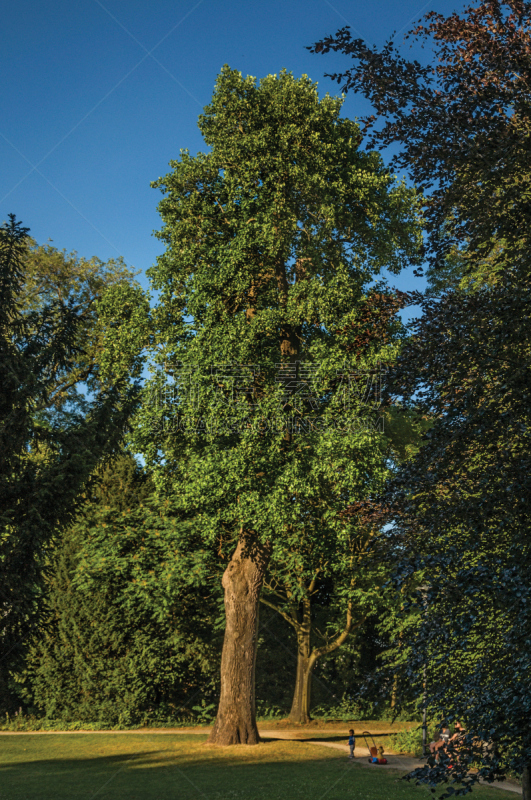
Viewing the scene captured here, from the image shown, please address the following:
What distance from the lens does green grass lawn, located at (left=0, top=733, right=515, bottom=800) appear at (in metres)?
11.2

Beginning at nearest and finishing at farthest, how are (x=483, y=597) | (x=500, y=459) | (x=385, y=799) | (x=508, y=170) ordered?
(x=483, y=597), (x=500, y=459), (x=508, y=170), (x=385, y=799)

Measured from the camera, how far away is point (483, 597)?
5.63 metres

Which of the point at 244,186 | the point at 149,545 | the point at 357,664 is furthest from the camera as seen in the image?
the point at 357,664

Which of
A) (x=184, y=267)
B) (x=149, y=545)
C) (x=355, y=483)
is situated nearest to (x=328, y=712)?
(x=149, y=545)

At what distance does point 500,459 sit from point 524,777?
3.04m

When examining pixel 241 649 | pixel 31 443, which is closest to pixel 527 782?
pixel 31 443

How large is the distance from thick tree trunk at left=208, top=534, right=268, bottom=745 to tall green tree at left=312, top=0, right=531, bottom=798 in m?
10.5

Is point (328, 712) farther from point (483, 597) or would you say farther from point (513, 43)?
point (513, 43)

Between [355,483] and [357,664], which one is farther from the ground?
[355,483]

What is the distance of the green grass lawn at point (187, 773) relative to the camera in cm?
1117

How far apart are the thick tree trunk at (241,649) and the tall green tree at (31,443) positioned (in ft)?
25.9

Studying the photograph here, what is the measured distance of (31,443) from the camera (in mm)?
9766

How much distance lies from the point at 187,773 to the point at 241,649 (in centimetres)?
373

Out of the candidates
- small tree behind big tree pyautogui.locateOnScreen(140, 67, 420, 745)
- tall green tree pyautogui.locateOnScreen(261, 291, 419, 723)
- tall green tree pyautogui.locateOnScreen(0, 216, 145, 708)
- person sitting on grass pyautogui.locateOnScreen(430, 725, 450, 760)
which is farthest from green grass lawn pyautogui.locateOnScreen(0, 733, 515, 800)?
tall green tree pyautogui.locateOnScreen(0, 216, 145, 708)
